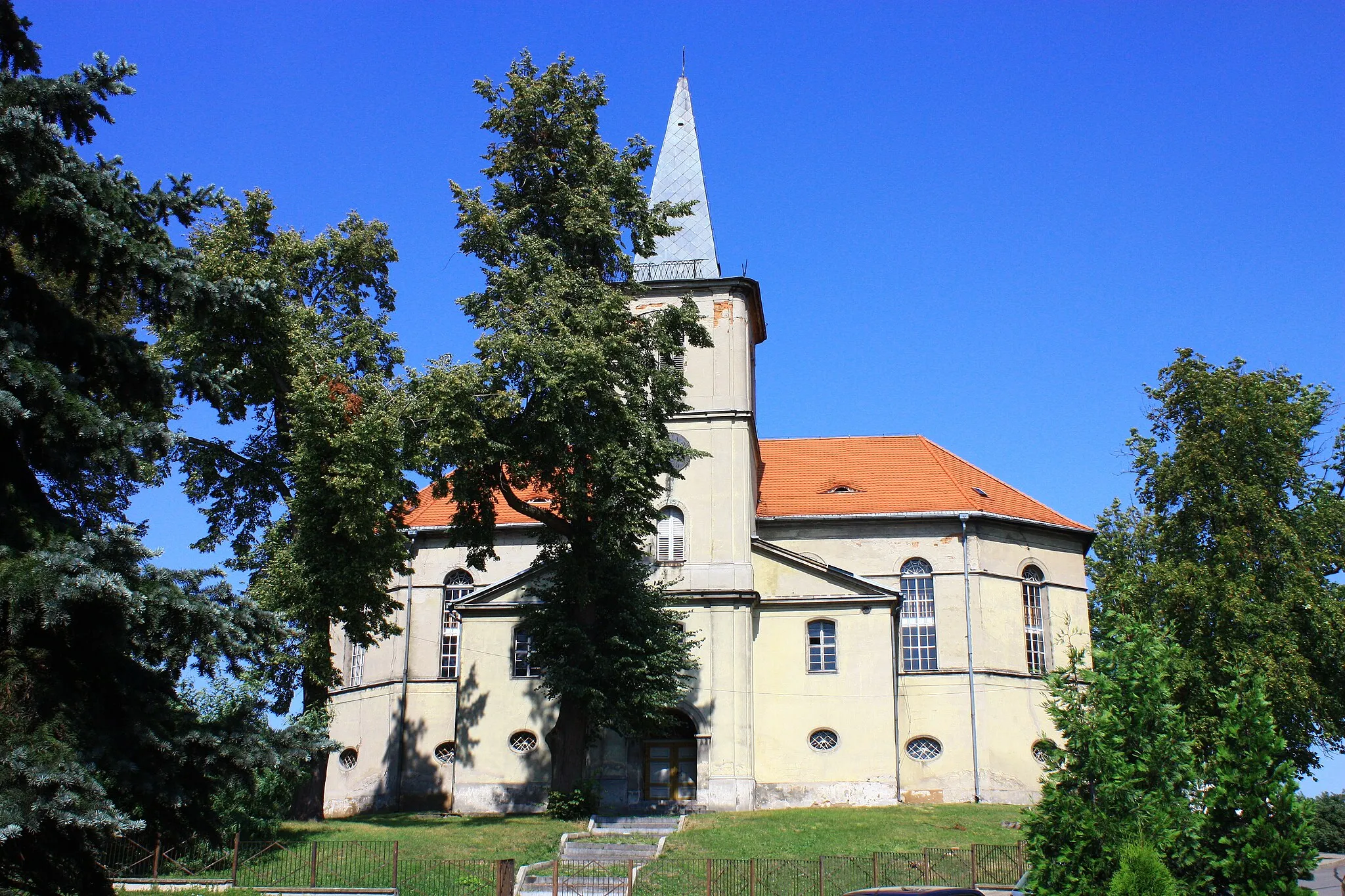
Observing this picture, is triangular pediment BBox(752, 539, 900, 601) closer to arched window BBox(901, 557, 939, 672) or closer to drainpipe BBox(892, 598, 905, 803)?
drainpipe BBox(892, 598, 905, 803)

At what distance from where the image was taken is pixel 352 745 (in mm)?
33469

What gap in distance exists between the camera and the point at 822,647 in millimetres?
30641

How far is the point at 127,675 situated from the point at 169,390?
2692 mm

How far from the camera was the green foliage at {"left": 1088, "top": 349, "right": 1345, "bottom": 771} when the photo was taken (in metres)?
27.8

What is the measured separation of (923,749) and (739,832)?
837 cm

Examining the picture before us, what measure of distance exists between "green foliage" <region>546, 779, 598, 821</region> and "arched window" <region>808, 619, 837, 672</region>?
732cm

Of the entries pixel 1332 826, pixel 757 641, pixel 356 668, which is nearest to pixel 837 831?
pixel 757 641

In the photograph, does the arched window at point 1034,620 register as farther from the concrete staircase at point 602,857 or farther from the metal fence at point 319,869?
the metal fence at point 319,869

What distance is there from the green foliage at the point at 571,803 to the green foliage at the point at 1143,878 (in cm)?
1324

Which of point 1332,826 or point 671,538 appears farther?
point 1332,826

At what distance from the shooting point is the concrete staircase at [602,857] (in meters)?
20.0

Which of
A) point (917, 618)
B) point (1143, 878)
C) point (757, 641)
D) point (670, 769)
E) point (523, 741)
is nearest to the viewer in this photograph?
point (1143, 878)

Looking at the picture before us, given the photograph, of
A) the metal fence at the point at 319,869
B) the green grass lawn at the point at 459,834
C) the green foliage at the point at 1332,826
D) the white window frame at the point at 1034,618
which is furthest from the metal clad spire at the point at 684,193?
the green foliage at the point at 1332,826

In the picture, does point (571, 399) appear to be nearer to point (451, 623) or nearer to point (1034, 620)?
point (451, 623)
